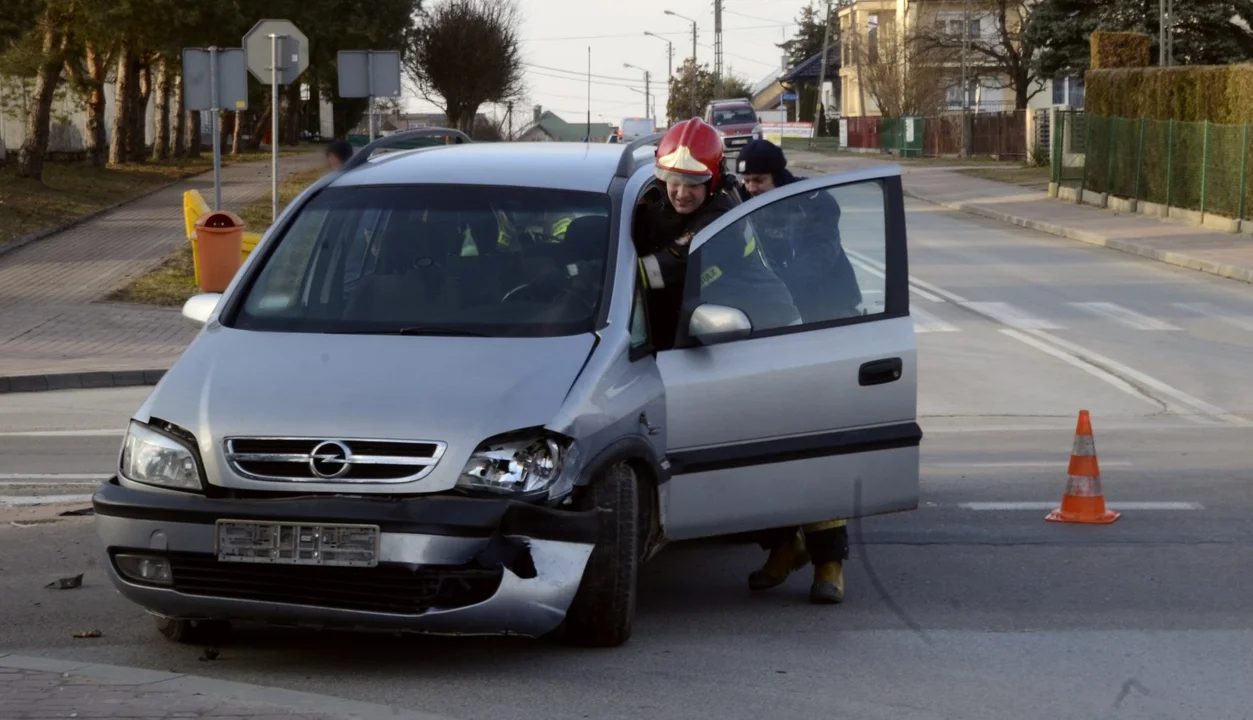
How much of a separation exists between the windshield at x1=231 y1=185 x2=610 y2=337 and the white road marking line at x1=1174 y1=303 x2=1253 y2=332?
13149 mm

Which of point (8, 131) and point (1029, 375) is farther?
point (8, 131)

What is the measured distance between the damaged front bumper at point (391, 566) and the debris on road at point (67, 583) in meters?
A: 1.56

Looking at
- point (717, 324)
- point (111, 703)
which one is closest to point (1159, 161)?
point (717, 324)

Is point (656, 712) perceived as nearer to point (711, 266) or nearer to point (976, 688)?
point (976, 688)

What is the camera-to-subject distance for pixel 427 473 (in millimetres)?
5453

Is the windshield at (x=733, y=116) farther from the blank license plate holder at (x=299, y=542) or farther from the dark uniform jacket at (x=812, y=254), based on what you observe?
the blank license plate holder at (x=299, y=542)

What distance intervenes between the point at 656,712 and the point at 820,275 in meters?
2.14

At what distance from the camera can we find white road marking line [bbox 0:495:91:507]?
920 cm

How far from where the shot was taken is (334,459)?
5.49m

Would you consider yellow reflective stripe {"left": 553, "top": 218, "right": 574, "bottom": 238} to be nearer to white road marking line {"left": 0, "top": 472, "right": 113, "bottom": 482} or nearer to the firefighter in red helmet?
the firefighter in red helmet

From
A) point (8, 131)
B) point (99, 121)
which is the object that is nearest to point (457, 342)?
point (99, 121)

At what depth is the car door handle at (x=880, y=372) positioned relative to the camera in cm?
675

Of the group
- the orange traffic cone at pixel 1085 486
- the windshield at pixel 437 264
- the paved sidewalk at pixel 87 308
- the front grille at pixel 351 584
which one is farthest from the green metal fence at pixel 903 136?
the front grille at pixel 351 584

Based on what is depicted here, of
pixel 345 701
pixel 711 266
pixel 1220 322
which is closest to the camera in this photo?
pixel 345 701
